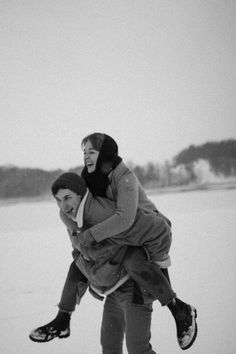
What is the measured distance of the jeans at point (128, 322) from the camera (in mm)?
833

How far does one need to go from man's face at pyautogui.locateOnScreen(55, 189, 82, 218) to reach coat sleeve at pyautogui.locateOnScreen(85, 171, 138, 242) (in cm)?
7

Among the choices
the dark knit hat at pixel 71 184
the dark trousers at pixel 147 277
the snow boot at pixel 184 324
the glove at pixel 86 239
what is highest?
the dark knit hat at pixel 71 184

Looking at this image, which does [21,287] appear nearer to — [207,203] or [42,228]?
[42,228]

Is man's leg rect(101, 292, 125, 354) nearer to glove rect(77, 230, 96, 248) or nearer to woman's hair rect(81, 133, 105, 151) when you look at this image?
glove rect(77, 230, 96, 248)

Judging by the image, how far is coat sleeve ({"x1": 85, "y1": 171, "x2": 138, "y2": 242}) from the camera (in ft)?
2.53

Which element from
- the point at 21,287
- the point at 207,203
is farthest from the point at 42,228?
the point at 207,203

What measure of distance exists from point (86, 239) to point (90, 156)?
22 cm

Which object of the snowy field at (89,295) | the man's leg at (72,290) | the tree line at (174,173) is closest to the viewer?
the man's leg at (72,290)

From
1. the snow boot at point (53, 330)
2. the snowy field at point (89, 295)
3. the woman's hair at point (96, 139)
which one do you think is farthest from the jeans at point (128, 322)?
the snowy field at point (89, 295)

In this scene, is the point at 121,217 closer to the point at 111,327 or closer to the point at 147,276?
the point at 147,276

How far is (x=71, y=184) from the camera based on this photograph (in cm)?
83

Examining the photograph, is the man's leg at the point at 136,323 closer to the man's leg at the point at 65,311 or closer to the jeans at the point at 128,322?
the jeans at the point at 128,322

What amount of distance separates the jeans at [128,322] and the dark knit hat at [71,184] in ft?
0.95

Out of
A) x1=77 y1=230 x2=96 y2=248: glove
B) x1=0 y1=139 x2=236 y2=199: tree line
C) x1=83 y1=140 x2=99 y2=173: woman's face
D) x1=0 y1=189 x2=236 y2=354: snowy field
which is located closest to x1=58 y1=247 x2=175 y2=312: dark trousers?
x1=77 y1=230 x2=96 y2=248: glove
